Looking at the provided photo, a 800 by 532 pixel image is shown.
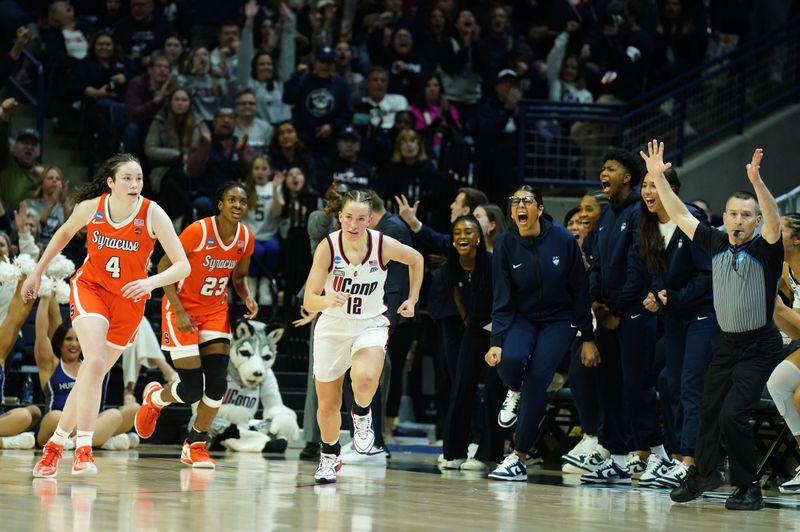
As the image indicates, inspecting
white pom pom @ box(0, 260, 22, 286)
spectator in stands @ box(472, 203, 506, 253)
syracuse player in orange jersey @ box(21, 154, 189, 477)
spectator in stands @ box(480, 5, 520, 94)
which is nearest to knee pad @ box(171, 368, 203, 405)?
syracuse player in orange jersey @ box(21, 154, 189, 477)

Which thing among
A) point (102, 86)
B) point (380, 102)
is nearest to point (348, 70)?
point (380, 102)

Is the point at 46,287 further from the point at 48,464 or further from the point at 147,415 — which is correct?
the point at 48,464

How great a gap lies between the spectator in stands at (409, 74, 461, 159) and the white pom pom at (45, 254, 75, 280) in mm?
5309

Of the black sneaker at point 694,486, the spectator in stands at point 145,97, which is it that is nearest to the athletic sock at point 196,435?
the black sneaker at point 694,486

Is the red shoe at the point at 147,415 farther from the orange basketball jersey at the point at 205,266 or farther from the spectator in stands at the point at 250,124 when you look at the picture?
the spectator in stands at the point at 250,124

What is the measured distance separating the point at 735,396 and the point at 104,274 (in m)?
4.10

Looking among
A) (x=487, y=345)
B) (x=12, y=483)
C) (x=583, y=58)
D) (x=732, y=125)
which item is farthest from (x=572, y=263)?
(x=583, y=58)

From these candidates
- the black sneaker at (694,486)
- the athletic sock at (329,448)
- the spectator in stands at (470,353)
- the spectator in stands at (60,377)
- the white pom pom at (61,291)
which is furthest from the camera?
the white pom pom at (61,291)

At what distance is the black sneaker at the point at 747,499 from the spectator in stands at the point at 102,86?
360 inches

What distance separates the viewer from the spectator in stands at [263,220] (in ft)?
43.4

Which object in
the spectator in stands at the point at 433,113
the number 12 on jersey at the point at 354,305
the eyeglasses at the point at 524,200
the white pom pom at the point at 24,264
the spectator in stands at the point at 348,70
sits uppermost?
the spectator in stands at the point at 348,70

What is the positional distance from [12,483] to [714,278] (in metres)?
4.48

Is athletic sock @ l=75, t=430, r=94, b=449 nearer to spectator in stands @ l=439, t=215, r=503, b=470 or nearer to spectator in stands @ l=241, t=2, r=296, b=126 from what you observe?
spectator in stands @ l=439, t=215, r=503, b=470

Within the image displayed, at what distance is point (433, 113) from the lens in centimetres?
1546
